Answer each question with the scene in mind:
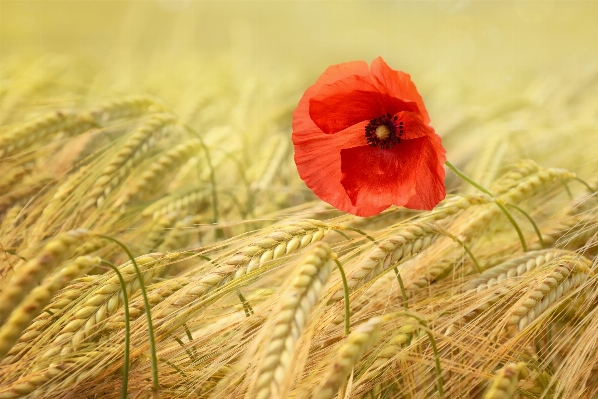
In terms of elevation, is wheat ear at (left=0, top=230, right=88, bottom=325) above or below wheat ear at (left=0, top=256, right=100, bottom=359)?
above

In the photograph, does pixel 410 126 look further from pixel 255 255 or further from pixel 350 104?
pixel 255 255

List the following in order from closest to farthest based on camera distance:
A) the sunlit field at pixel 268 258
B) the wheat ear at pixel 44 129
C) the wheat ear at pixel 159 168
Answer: the sunlit field at pixel 268 258 → the wheat ear at pixel 44 129 → the wheat ear at pixel 159 168

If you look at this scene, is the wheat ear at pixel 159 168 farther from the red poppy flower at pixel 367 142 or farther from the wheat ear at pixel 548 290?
the wheat ear at pixel 548 290

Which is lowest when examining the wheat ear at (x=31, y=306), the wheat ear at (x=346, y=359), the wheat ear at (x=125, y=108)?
the wheat ear at (x=346, y=359)

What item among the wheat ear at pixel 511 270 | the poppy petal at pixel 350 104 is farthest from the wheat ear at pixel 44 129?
the wheat ear at pixel 511 270

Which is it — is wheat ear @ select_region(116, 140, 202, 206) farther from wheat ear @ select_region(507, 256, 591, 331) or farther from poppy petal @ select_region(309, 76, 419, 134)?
wheat ear @ select_region(507, 256, 591, 331)

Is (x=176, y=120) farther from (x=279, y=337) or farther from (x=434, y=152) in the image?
(x=279, y=337)

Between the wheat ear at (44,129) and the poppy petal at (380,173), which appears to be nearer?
the poppy petal at (380,173)

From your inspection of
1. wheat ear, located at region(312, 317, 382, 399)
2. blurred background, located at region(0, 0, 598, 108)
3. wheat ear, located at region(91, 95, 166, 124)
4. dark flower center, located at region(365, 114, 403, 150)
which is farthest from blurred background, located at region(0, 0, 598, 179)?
wheat ear, located at region(312, 317, 382, 399)

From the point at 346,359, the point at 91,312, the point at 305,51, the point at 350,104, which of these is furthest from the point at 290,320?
the point at 305,51
